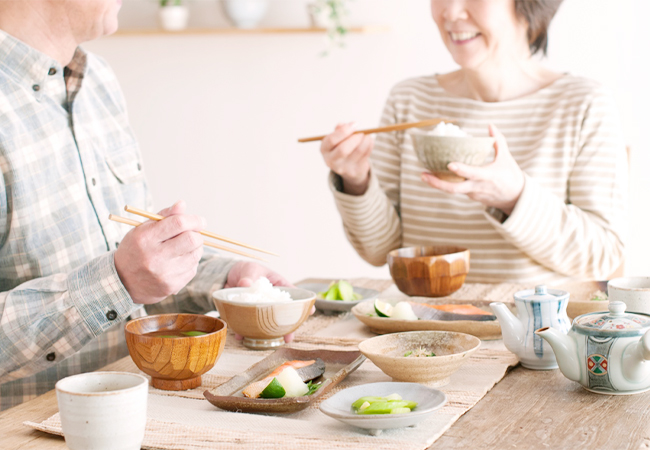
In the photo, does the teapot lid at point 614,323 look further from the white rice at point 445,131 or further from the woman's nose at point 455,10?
the woman's nose at point 455,10

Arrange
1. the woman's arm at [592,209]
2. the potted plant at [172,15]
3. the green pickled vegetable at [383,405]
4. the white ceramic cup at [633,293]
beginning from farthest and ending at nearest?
the potted plant at [172,15] → the woman's arm at [592,209] → the white ceramic cup at [633,293] → the green pickled vegetable at [383,405]

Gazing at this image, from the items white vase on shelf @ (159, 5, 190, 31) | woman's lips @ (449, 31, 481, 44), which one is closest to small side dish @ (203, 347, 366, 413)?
woman's lips @ (449, 31, 481, 44)

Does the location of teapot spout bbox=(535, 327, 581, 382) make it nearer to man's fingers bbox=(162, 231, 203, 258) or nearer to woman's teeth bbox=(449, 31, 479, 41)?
man's fingers bbox=(162, 231, 203, 258)

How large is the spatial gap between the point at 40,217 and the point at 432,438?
3.07ft

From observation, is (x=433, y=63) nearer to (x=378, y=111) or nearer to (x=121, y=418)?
(x=378, y=111)

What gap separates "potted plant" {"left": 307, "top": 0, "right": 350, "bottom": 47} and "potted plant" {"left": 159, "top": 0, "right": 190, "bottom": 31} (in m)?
0.74

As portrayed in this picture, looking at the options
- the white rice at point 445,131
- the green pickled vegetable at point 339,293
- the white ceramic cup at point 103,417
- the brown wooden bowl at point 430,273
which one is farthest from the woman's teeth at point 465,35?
the white ceramic cup at point 103,417

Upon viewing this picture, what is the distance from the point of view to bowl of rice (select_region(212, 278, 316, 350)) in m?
1.25

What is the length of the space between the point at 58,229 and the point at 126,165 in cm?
32

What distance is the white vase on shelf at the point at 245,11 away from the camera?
3.59 meters

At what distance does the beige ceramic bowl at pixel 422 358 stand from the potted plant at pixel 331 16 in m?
2.62

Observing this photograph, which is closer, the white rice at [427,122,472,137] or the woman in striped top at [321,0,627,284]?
the white rice at [427,122,472,137]

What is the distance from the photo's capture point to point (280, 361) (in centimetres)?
118

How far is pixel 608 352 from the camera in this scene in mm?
1026
